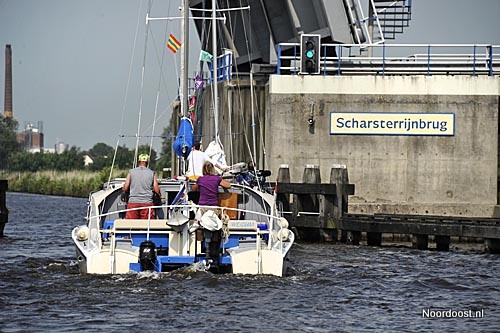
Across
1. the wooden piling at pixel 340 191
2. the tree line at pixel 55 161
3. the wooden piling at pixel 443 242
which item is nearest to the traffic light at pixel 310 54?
the wooden piling at pixel 340 191

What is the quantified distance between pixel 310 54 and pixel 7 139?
10413 centimetres

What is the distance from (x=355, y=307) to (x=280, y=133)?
14213 millimetres

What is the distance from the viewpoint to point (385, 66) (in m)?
30.8

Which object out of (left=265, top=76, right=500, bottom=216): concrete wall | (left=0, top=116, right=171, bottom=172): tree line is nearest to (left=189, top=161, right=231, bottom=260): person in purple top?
(left=265, top=76, right=500, bottom=216): concrete wall

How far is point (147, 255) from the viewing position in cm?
1630

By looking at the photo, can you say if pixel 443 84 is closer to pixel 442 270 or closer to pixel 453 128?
pixel 453 128

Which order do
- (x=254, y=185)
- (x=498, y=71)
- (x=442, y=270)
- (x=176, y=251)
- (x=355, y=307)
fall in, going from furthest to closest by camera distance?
1. (x=498, y=71)
2. (x=254, y=185)
3. (x=442, y=270)
4. (x=176, y=251)
5. (x=355, y=307)

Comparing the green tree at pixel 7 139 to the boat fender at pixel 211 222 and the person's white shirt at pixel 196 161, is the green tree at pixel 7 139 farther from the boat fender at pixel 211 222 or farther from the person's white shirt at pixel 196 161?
the boat fender at pixel 211 222

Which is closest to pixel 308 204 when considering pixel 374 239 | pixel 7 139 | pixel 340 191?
pixel 340 191

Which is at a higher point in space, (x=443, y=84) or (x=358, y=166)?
(x=443, y=84)

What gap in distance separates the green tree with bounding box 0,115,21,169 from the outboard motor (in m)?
101

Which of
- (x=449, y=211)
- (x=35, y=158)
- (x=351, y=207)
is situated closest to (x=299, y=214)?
(x=351, y=207)

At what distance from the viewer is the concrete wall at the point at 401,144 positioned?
1147 inches

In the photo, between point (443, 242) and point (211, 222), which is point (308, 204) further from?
point (211, 222)
